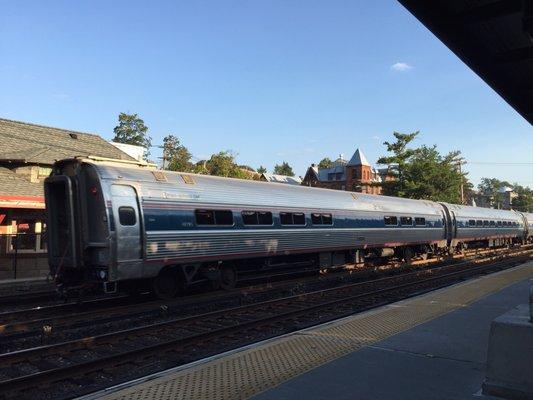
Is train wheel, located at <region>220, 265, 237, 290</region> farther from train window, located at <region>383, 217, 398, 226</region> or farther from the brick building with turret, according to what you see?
the brick building with turret

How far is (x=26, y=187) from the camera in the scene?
21.4 m

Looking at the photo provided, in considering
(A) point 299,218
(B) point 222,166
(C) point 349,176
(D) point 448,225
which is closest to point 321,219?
(A) point 299,218

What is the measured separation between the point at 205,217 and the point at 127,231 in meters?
2.56

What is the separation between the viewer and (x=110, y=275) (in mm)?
10922

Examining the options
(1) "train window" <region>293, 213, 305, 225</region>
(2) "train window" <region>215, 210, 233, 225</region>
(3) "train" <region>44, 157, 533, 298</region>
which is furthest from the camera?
(1) "train window" <region>293, 213, 305, 225</region>

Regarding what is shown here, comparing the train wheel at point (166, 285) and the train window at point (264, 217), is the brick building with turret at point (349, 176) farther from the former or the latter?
the train wheel at point (166, 285)

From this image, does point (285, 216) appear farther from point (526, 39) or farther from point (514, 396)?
point (514, 396)

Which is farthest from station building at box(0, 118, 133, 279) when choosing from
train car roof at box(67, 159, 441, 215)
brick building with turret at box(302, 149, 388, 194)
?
brick building with turret at box(302, 149, 388, 194)

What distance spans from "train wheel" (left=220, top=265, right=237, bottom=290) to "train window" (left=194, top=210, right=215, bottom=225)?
1616 mm

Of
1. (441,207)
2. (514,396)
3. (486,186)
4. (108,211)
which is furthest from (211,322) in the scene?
(486,186)

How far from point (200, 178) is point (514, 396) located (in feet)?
34.4

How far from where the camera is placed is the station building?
19453 mm

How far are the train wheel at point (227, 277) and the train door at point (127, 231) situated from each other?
3294mm

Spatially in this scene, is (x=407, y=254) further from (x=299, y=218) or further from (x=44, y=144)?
(x=44, y=144)
